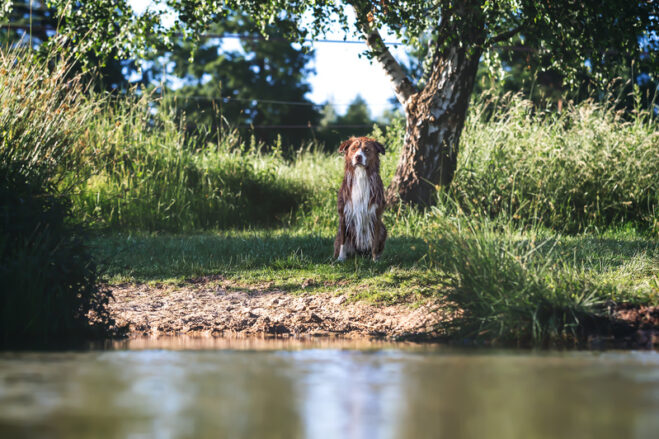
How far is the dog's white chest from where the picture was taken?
794 cm

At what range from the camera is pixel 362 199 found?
26.2ft

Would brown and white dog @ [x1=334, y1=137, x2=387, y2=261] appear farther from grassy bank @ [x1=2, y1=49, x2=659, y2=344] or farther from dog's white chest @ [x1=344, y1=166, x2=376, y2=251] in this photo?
grassy bank @ [x1=2, y1=49, x2=659, y2=344]

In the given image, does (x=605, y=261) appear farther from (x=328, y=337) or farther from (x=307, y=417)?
(x=307, y=417)

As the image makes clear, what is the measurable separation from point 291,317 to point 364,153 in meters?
2.37

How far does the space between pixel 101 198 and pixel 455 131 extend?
606 centimetres

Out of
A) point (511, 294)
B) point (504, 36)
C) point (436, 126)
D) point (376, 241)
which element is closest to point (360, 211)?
point (376, 241)

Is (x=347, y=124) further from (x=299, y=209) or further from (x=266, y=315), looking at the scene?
(x=266, y=315)

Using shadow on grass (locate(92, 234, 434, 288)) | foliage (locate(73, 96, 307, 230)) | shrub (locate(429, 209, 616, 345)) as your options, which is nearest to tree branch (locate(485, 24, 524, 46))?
shadow on grass (locate(92, 234, 434, 288))

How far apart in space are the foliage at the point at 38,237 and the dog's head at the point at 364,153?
3.04 metres

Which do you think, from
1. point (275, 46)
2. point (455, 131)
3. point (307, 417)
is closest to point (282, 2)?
point (455, 131)

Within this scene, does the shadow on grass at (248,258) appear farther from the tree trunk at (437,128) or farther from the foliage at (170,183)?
the foliage at (170,183)

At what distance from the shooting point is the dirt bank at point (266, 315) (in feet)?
19.4

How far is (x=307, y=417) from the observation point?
111 inches

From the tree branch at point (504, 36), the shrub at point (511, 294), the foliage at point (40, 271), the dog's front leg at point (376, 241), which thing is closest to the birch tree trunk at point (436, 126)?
the tree branch at point (504, 36)
